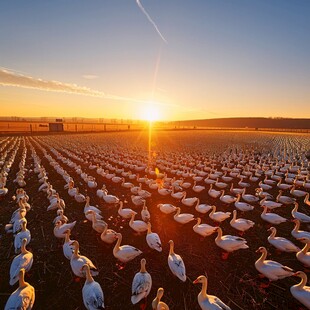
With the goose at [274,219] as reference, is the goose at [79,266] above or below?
below

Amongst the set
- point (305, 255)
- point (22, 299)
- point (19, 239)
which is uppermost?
point (305, 255)

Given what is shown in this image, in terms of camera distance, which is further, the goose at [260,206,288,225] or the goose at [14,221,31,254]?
the goose at [260,206,288,225]

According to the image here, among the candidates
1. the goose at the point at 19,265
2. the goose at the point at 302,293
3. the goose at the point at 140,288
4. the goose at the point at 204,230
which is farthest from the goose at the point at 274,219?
the goose at the point at 19,265

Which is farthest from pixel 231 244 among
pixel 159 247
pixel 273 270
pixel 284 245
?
pixel 159 247

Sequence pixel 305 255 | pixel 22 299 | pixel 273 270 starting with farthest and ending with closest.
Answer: pixel 305 255 < pixel 273 270 < pixel 22 299

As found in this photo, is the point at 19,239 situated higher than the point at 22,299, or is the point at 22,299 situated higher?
the point at 19,239

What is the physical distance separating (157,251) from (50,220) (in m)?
4.85

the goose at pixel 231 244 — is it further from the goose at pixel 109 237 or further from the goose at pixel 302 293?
the goose at pixel 109 237

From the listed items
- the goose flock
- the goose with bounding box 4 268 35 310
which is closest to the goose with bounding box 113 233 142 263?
the goose flock

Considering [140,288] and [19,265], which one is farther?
[19,265]

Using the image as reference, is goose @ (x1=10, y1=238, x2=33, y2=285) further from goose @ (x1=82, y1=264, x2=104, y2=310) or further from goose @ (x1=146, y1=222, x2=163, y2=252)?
goose @ (x1=146, y1=222, x2=163, y2=252)

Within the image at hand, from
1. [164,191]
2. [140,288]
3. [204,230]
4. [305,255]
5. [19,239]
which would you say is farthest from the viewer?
[164,191]

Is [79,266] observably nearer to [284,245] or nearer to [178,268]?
[178,268]

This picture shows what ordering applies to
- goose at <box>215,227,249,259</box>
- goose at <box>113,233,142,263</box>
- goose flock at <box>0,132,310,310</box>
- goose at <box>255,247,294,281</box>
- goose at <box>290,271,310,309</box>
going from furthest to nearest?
goose at <box>215,227,249,259</box>, goose at <box>113,233,142,263</box>, goose at <box>255,247,294,281</box>, goose flock at <box>0,132,310,310</box>, goose at <box>290,271,310,309</box>
